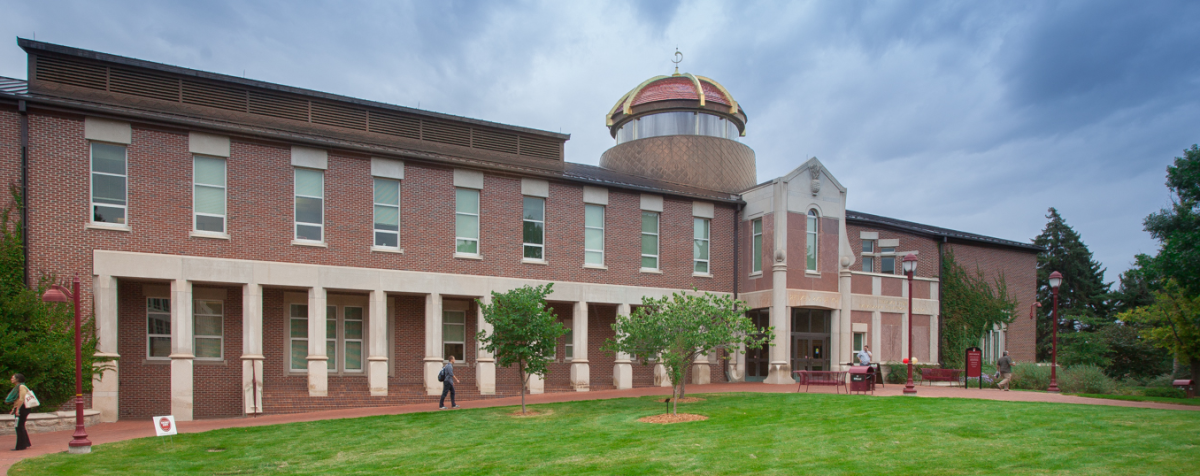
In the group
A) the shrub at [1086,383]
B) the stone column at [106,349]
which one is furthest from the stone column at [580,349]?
the shrub at [1086,383]

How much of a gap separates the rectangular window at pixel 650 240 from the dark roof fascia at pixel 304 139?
104cm

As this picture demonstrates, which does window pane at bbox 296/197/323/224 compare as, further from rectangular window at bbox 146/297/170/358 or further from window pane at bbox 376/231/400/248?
rectangular window at bbox 146/297/170/358

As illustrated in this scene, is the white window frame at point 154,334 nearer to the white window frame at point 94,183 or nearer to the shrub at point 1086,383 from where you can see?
the white window frame at point 94,183

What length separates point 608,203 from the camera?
26.9 m

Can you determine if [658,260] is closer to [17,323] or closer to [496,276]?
[496,276]

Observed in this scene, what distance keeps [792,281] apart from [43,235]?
22.7 m

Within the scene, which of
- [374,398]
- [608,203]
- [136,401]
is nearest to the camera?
[136,401]

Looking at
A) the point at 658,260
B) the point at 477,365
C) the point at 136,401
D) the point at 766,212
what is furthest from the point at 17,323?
the point at 766,212

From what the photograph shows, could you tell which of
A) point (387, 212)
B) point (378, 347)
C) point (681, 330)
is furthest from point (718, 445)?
point (387, 212)

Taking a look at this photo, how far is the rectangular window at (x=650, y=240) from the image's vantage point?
1093 inches

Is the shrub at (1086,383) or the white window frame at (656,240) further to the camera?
the white window frame at (656,240)

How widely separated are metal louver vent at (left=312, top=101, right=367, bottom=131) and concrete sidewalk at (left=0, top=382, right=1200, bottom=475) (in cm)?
910

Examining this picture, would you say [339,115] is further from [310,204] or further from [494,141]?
[494,141]

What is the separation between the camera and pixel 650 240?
27891 mm
